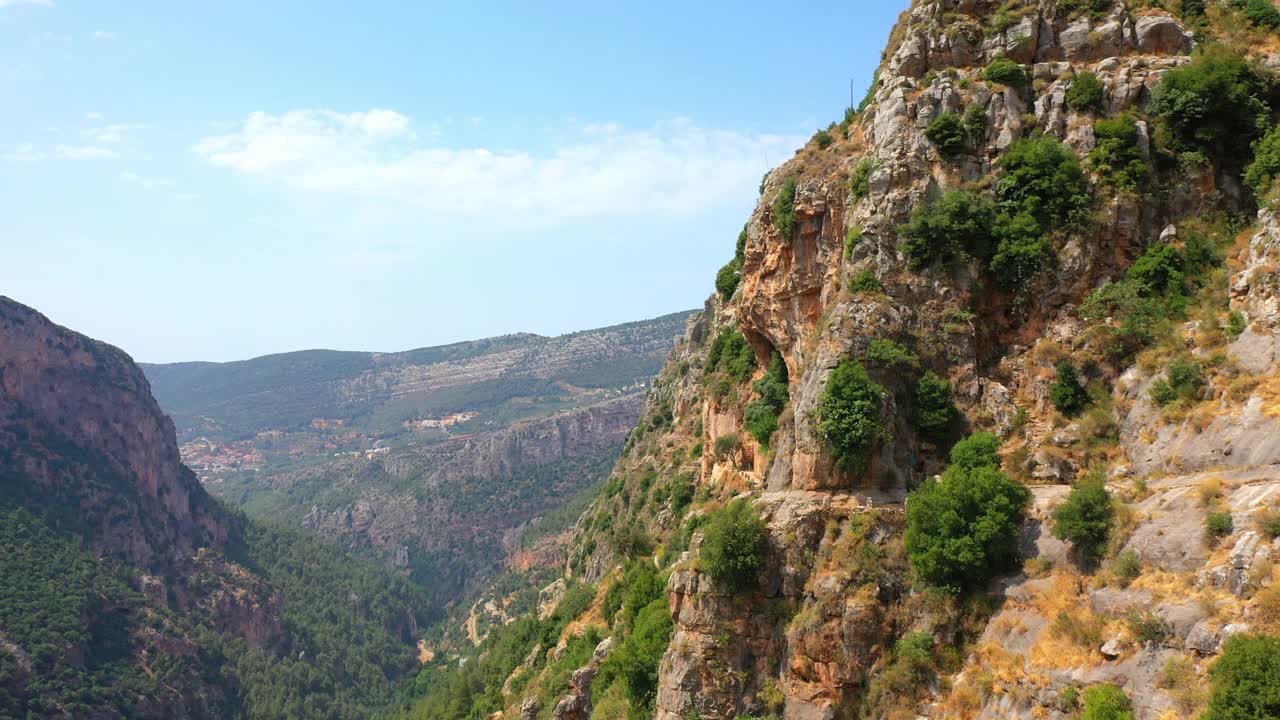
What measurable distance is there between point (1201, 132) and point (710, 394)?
98.4ft

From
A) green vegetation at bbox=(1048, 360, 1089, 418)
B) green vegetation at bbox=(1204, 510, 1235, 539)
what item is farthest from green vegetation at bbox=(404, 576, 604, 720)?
green vegetation at bbox=(1204, 510, 1235, 539)

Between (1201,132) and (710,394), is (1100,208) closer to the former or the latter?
(1201,132)

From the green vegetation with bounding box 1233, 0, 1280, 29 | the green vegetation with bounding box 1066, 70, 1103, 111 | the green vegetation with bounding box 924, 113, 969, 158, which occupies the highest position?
the green vegetation with bounding box 1233, 0, 1280, 29

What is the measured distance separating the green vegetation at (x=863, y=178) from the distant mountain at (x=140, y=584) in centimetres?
10068

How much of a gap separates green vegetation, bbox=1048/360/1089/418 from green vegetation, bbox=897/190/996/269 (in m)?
5.49

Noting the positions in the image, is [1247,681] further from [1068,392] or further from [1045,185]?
[1045,185]

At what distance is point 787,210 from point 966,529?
1838 cm

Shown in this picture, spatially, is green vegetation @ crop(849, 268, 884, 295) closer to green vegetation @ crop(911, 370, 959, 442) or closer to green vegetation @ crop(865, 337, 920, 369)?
green vegetation @ crop(865, 337, 920, 369)

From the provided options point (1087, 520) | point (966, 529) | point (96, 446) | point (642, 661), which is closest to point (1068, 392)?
point (1087, 520)

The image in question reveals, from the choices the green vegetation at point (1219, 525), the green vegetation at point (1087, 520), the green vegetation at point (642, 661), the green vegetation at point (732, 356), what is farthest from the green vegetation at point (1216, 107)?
the green vegetation at point (642, 661)

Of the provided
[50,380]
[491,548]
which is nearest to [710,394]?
[50,380]

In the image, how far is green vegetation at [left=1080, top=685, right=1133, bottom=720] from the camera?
1852 cm

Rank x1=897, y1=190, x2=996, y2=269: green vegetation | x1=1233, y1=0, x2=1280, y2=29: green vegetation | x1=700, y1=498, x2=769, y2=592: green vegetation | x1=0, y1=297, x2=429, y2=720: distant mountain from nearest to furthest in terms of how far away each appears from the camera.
Result: 1. x1=700, y1=498, x2=769, y2=592: green vegetation
2. x1=897, y1=190, x2=996, y2=269: green vegetation
3. x1=1233, y1=0, x2=1280, y2=29: green vegetation
4. x1=0, y1=297, x2=429, y2=720: distant mountain

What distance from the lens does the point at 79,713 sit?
3484 inches
